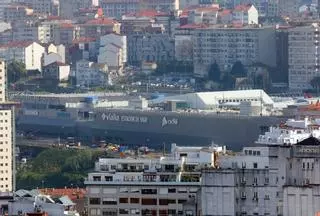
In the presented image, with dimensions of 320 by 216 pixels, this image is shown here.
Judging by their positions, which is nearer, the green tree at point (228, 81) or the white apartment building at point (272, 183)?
the white apartment building at point (272, 183)

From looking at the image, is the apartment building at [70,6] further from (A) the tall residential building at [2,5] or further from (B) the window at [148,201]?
(B) the window at [148,201]

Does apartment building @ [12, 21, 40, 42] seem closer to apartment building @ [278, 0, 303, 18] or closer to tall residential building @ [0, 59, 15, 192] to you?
apartment building @ [278, 0, 303, 18]

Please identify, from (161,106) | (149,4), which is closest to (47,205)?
(161,106)

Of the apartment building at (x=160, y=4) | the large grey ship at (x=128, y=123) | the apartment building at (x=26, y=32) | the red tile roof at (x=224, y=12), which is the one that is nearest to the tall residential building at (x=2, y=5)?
the apartment building at (x=26, y=32)

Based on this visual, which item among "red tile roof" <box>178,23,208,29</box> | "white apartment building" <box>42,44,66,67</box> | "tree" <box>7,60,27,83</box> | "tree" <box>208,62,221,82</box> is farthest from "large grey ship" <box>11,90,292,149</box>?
"red tile roof" <box>178,23,208,29</box>

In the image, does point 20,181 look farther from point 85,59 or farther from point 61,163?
point 85,59

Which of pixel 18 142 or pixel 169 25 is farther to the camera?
pixel 169 25
